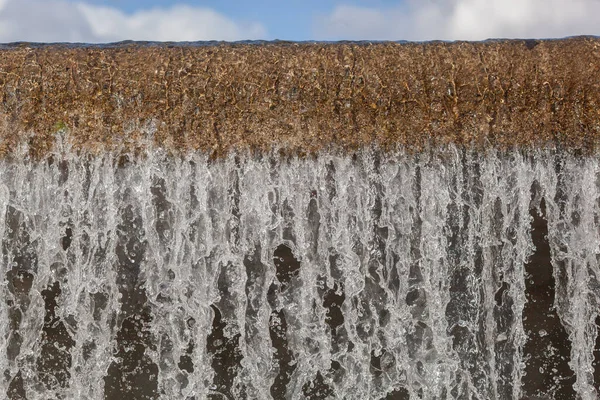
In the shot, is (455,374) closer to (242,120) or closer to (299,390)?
(299,390)

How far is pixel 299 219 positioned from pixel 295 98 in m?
0.46

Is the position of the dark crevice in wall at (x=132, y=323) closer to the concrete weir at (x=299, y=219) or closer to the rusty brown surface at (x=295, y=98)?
the concrete weir at (x=299, y=219)

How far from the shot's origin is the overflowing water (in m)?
3.53

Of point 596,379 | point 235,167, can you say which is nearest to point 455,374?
point 596,379

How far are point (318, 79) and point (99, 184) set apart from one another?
0.93 meters

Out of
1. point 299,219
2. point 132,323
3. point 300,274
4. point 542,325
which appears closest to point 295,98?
point 299,219

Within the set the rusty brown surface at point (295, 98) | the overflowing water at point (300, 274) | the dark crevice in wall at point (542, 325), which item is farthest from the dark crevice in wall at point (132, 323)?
the dark crevice in wall at point (542, 325)

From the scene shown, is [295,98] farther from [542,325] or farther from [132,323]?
[542,325]

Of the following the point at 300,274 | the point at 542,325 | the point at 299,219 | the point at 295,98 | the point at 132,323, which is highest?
the point at 295,98

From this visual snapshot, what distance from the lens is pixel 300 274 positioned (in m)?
3.55

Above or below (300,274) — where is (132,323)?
below

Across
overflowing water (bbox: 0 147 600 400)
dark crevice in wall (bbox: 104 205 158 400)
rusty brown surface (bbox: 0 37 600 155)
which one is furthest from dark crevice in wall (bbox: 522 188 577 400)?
dark crevice in wall (bbox: 104 205 158 400)

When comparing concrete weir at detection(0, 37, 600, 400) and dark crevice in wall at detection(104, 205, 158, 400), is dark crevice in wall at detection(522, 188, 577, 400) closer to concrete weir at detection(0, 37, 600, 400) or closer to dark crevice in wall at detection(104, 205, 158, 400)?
concrete weir at detection(0, 37, 600, 400)

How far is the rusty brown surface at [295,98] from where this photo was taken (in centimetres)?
348
